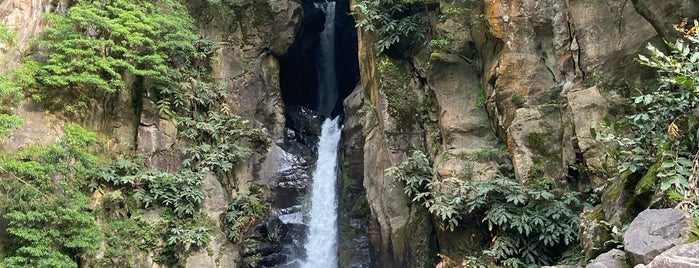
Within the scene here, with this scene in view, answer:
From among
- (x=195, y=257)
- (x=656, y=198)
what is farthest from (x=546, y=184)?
(x=195, y=257)

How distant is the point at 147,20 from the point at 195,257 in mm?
6421

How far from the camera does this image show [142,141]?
12641 millimetres

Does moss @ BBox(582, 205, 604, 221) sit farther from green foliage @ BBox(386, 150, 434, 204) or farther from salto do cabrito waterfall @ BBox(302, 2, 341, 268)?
salto do cabrito waterfall @ BBox(302, 2, 341, 268)

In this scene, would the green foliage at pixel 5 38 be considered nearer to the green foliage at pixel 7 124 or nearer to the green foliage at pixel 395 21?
the green foliage at pixel 7 124

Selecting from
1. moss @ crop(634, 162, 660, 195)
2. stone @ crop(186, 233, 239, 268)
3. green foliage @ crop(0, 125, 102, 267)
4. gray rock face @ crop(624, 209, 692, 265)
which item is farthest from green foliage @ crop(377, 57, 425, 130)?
gray rock face @ crop(624, 209, 692, 265)

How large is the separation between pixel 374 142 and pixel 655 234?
29.9 ft

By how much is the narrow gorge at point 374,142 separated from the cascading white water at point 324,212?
0.07 m

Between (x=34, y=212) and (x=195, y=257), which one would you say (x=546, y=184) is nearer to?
(x=195, y=257)

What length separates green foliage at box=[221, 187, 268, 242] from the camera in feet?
41.4

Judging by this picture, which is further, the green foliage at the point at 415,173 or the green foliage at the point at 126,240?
the green foliage at the point at 415,173

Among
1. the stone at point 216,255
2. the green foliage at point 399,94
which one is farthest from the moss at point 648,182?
the stone at point 216,255

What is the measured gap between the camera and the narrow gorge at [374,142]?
709 centimetres

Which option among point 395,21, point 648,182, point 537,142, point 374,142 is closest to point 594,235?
point 648,182

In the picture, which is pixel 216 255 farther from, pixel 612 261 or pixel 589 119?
pixel 612 261
